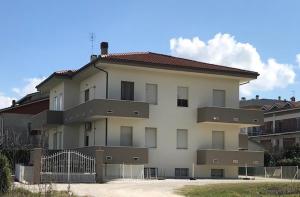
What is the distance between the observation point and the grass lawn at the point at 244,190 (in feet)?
82.5

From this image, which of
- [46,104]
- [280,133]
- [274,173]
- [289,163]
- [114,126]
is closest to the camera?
[114,126]

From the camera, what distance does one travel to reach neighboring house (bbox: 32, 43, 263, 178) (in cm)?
3712

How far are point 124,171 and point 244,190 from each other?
11.3 meters

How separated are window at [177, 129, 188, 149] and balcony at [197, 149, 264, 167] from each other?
3.67ft

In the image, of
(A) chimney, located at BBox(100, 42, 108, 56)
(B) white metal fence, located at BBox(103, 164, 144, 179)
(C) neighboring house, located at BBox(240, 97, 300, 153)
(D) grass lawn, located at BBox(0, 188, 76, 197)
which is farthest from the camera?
(C) neighboring house, located at BBox(240, 97, 300, 153)

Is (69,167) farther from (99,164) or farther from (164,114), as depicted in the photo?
(164,114)

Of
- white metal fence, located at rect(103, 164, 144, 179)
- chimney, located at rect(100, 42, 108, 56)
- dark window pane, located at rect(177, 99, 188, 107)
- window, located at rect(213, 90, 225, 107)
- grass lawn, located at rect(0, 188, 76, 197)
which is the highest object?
chimney, located at rect(100, 42, 108, 56)

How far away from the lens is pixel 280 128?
82625mm

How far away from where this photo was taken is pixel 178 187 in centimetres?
2719

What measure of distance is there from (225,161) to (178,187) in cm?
1336

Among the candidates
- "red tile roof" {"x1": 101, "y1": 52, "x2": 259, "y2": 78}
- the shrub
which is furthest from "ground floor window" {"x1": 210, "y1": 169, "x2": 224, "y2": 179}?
the shrub

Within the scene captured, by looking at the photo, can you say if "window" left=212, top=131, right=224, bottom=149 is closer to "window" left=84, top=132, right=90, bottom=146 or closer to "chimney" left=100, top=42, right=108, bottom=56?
"window" left=84, top=132, right=90, bottom=146

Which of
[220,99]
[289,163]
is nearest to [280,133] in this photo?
[289,163]

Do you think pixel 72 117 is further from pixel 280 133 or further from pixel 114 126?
pixel 280 133
